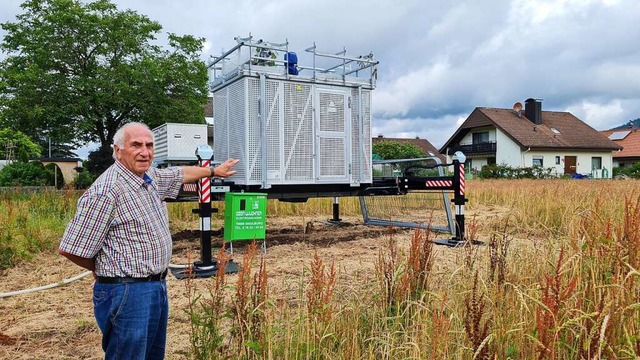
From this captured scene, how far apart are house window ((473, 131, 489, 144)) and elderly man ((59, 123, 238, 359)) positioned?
1800 inches

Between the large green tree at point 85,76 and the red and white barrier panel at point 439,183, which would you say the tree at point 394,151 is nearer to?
the large green tree at point 85,76

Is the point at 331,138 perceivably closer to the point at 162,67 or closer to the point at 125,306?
the point at 125,306

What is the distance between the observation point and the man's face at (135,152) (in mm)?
2561

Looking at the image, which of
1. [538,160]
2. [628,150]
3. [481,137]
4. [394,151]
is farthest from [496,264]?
[628,150]

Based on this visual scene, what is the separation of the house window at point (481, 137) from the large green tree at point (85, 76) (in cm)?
3052

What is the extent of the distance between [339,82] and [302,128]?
1079 mm

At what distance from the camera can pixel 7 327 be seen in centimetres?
412

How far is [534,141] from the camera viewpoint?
41.7 metres

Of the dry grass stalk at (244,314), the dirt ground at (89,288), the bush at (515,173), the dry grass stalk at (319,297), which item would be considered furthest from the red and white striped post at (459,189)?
the bush at (515,173)

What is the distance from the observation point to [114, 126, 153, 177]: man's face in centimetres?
256

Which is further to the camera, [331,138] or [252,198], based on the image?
[331,138]

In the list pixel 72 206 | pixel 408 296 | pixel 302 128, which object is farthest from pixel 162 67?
pixel 408 296

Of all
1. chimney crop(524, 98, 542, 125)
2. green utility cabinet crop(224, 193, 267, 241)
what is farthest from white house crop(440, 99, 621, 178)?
green utility cabinet crop(224, 193, 267, 241)

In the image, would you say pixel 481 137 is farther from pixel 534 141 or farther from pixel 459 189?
pixel 459 189
